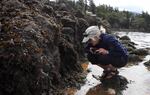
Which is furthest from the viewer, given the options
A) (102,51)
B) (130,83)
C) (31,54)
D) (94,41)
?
(130,83)

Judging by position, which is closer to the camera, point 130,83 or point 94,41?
point 94,41

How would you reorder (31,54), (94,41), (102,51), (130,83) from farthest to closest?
(130,83) < (94,41) < (102,51) < (31,54)

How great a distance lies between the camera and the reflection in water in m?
7.20

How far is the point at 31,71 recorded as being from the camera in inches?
215

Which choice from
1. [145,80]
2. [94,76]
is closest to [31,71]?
[94,76]

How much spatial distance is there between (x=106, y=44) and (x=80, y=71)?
1.95 m

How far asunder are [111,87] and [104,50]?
82cm

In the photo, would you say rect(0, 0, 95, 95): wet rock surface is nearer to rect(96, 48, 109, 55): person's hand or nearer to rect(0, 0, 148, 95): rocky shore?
rect(0, 0, 148, 95): rocky shore

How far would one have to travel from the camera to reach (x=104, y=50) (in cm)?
743

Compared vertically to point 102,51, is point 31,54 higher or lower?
higher

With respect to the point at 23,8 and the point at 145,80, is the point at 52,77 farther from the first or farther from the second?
the point at 145,80

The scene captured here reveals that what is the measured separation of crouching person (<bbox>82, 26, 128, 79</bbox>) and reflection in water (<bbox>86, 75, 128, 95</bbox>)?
155mm

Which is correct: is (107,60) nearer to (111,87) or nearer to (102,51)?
(102,51)

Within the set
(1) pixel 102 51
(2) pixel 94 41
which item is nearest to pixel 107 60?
(1) pixel 102 51
